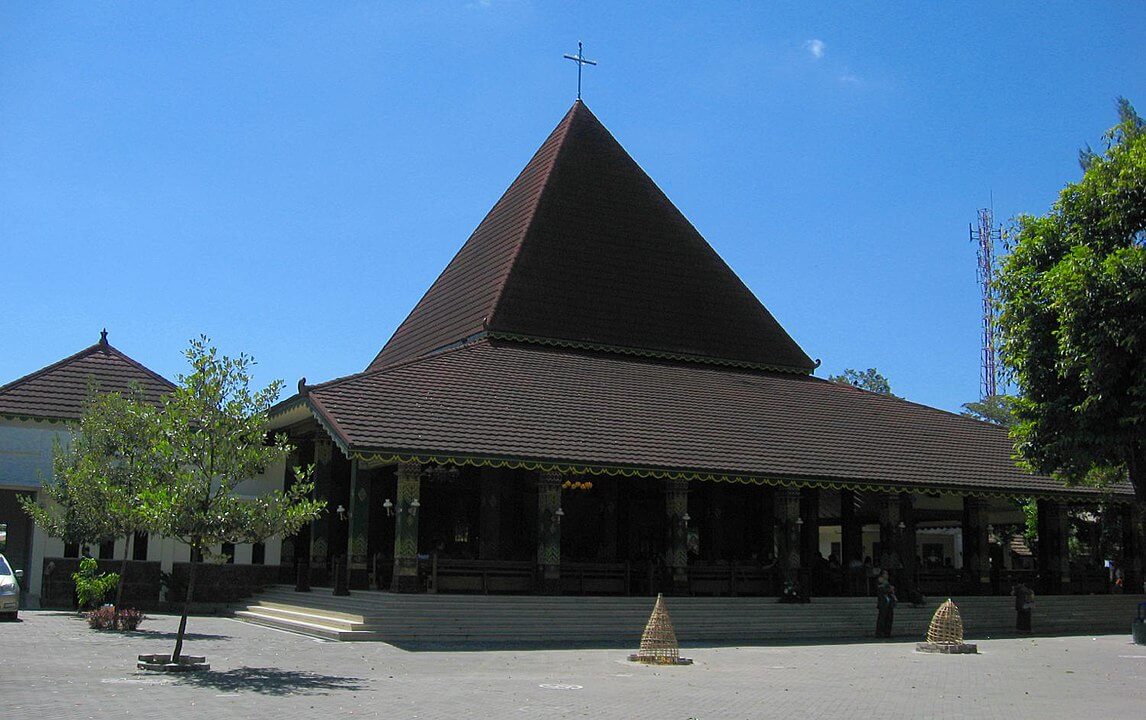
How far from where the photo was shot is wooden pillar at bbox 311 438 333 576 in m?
27.5

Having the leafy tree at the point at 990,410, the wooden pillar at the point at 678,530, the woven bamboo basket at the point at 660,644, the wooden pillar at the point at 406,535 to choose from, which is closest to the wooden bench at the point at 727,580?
the wooden pillar at the point at 678,530

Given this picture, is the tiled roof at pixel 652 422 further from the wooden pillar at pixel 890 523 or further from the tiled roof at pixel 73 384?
the tiled roof at pixel 73 384

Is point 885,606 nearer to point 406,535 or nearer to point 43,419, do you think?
point 406,535

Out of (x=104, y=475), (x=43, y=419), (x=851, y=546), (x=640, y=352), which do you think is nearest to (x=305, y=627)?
(x=104, y=475)

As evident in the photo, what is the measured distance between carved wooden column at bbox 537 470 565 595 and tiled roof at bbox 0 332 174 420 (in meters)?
11.1

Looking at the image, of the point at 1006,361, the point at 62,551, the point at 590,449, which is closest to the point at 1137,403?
the point at 1006,361

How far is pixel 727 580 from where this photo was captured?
86.9ft

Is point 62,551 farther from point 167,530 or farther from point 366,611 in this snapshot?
point 167,530

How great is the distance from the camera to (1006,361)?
914 inches

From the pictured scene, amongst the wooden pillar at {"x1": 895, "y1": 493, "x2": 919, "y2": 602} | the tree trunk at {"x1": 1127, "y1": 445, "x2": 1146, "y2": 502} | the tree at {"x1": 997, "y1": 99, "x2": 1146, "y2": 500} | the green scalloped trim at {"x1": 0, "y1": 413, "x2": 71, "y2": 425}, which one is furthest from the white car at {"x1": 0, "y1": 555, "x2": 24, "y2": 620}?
the tree trunk at {"x1": 1127, "y1": 445, "x2": 1146, "y2": 502}

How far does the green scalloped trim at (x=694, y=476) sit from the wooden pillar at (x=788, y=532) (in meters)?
0.37

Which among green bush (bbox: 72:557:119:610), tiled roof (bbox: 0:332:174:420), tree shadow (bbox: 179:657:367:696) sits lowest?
tree shadow (bbox: 179:657:367:696)

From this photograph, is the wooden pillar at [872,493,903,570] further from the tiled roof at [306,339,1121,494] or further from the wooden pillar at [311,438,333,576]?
the wooden pillar at [311,438,333,576]

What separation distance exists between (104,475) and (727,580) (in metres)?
14.2
